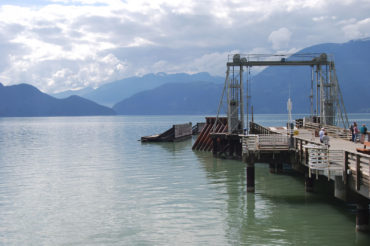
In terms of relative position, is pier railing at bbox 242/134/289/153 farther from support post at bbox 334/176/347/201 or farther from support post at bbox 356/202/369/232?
support post at bbox 356/202/369/232

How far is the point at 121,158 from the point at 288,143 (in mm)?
27823

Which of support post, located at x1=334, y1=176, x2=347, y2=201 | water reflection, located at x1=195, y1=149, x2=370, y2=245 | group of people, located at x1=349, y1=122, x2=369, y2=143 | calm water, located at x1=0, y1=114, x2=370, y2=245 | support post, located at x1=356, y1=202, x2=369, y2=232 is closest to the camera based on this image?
support post, located at x1=334, y1=176, x2=347, y2=201

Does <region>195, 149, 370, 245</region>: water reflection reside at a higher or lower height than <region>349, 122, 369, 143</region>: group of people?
lower

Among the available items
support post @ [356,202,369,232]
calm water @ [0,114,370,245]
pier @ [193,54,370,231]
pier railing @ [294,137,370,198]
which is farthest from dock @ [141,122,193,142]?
support post @ [356,202,369,232]

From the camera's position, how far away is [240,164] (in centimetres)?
4203

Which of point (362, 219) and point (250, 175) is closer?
point (362, 219)

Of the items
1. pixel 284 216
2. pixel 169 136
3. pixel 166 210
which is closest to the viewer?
pixel 284 216

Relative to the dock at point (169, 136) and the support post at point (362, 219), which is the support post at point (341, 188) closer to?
the support post at point (362, 219)

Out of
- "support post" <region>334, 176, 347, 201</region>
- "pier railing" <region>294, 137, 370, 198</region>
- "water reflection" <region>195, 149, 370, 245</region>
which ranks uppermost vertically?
"pier railing" <region>294, 137, 370, 198</region>

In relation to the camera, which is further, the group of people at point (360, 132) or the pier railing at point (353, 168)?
the group of people at point (360, 132)

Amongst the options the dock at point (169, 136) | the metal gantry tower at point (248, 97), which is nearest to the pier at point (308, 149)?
the metal gantry tower at point (248, 97)

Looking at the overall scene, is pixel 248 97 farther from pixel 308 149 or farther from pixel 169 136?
pixel 169 136

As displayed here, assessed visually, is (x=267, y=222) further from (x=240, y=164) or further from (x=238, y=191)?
(x=240, y=164)

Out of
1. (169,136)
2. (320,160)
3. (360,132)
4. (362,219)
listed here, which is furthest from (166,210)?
(169,136)
